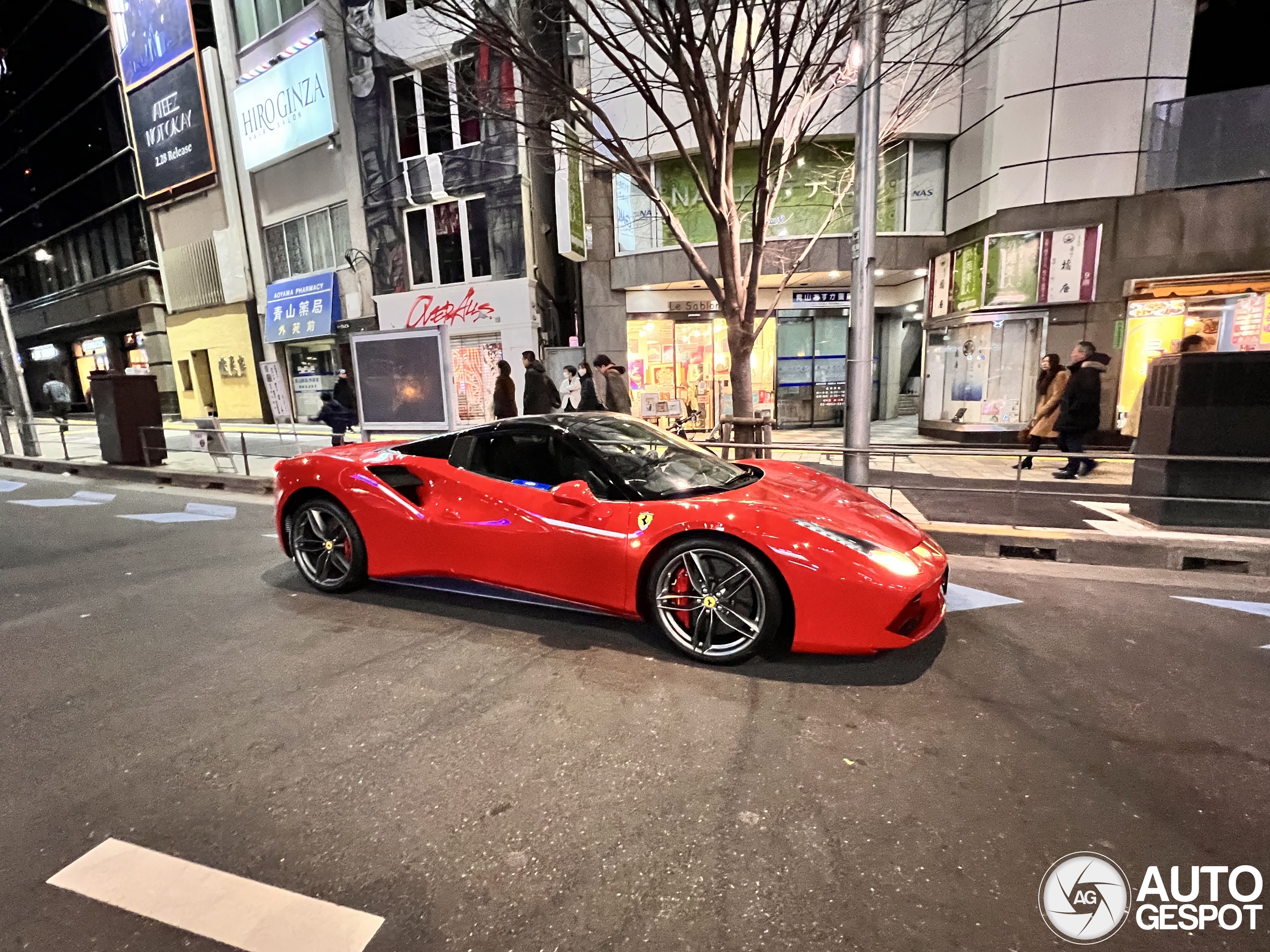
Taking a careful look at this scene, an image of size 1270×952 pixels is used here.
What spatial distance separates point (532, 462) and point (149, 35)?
2604 cm

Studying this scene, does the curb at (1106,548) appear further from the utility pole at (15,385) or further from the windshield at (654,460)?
the utility pole at (15,385)

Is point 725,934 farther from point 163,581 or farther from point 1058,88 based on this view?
point 1058,88

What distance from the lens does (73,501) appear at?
845 cm

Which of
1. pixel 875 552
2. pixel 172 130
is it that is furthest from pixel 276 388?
pixel 875 552

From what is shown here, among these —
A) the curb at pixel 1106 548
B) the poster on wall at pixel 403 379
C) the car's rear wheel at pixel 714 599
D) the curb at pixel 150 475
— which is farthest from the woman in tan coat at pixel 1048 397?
the curb at pixel 150 475

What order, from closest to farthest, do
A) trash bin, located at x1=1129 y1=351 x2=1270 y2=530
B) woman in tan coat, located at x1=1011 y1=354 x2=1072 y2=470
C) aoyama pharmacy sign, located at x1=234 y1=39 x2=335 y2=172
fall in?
trash bin, located at x1=1129 y1=351 x2=1270 y2=530 → woman in tan coat, located at x1=1011 y1=354 x2=1072 y2=470 → aoyama pharmacy sign, located at x1=234 y1=39 x2=335 y2=172

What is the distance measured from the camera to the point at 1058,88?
31.5 ft

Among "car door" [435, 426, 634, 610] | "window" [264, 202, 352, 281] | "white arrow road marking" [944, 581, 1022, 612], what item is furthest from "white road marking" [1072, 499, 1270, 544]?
"window" [264, 202, 352, 281]

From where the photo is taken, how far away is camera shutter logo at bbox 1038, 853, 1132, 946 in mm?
1685

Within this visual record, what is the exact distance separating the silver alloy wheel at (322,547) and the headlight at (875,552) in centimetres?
334

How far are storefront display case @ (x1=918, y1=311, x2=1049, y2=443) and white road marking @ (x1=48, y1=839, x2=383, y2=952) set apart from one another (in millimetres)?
12058

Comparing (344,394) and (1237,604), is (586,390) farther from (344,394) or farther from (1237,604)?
(1237,604)

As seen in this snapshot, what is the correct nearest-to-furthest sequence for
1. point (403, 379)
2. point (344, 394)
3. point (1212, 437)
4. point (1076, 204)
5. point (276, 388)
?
point (1212, 437)
point (403, 379)
point (1076, 204)
point (344, 394)
point (276, 388)

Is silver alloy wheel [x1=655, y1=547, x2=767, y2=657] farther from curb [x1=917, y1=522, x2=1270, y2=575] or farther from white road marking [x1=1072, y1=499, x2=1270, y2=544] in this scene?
white road marking [x1=1072, y1=499, x2=1270, y2=544]
